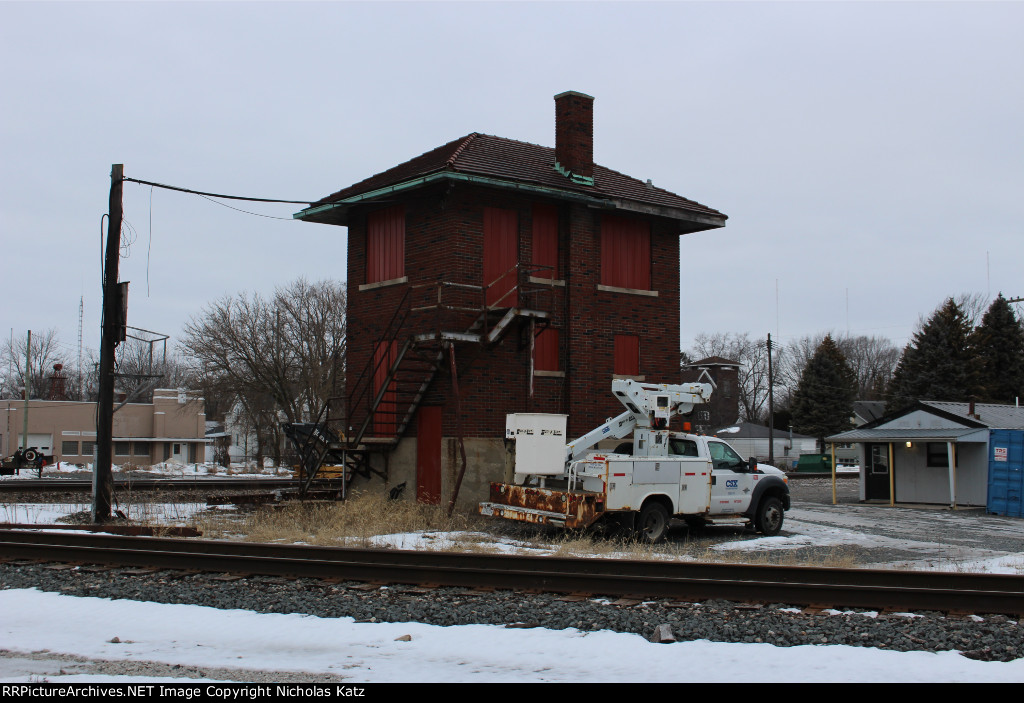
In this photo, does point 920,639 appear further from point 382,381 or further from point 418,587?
point 382,381

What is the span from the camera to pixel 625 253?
22.5 m

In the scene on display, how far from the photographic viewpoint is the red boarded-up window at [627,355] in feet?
72.5

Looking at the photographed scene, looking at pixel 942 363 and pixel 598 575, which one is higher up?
pixel 942 363

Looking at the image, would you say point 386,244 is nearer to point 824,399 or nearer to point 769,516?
point 769,516

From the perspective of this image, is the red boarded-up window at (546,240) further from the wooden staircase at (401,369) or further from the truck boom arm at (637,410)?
the truck boom arm at (637,410)

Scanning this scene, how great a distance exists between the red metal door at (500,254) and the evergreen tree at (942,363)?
136 feet

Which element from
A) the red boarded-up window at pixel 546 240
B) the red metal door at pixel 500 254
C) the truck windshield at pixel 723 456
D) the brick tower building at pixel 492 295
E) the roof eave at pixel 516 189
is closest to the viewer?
the truck windshield at pixel 723 456

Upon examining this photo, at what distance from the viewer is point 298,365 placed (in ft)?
157

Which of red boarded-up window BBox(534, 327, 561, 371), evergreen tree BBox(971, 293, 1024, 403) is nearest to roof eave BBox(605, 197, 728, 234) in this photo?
red boarded-up window BBox(534, 327, 561, 371)

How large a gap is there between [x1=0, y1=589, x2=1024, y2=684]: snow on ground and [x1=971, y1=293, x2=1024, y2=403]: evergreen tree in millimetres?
54183

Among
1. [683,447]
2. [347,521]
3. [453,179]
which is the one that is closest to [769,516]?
[683,447]

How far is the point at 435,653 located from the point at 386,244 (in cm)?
1532

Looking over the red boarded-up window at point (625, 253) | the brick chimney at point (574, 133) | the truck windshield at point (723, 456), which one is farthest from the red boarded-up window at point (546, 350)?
the truck windshield at point (723, 456)

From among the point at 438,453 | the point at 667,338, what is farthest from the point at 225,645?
the point at 667,338
